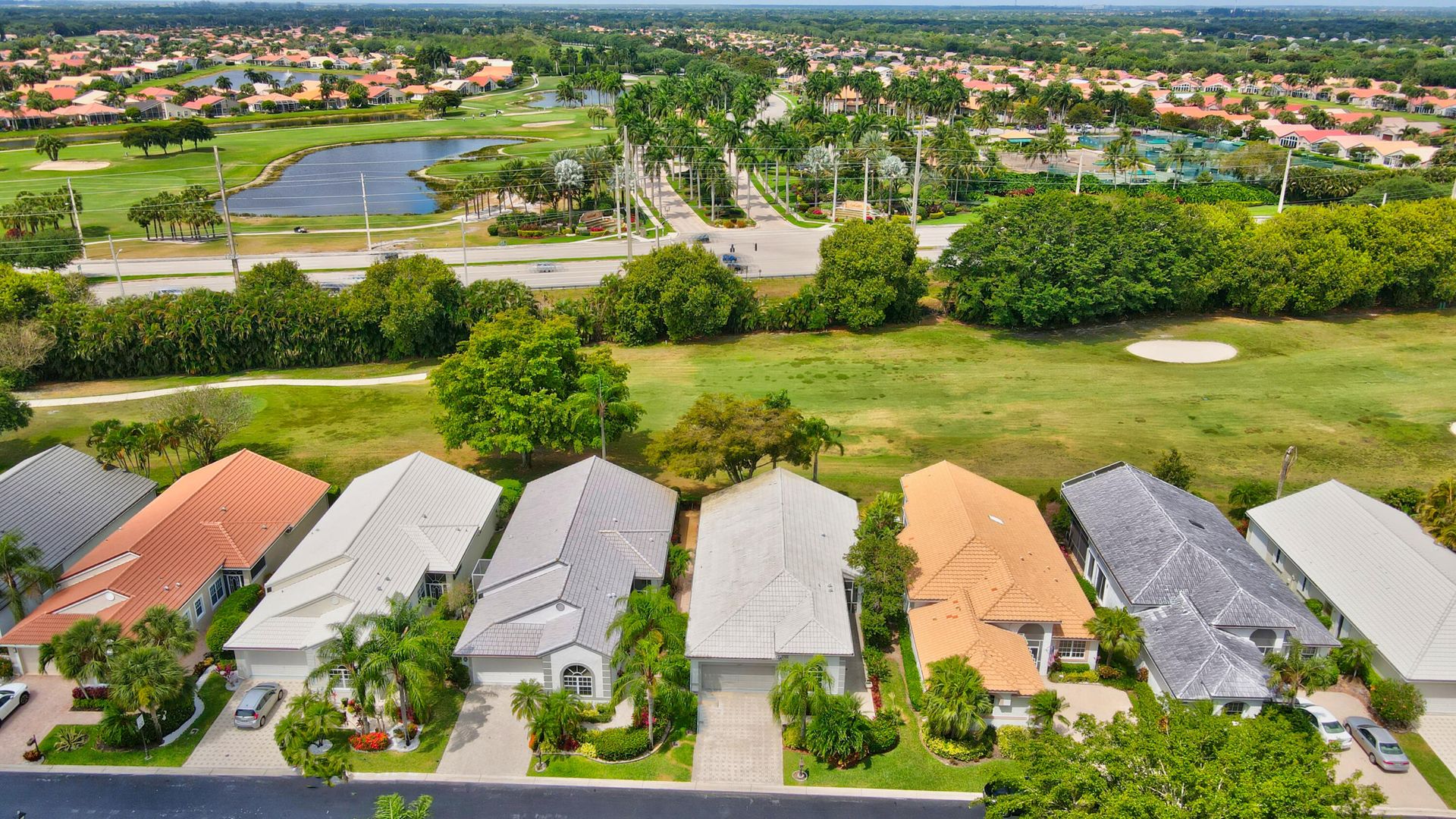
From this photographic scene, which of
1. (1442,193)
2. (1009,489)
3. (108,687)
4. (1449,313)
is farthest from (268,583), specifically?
(1442,193)

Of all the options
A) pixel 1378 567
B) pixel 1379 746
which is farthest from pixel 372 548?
pixel 1378 567

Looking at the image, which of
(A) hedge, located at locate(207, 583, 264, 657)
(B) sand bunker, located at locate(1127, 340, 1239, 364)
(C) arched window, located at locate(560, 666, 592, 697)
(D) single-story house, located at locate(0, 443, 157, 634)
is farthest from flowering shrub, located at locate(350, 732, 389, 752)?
(B) sand bunker, located at locate(1127, 340, 1239, 364)

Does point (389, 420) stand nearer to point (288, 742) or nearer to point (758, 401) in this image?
point (758, 401)

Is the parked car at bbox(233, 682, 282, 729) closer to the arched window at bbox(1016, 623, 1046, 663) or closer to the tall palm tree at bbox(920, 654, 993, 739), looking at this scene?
the tall palm tree at bbox(920, 654, 993, 739)

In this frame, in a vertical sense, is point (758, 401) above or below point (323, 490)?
above

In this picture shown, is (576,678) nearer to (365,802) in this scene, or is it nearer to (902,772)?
(365,802)

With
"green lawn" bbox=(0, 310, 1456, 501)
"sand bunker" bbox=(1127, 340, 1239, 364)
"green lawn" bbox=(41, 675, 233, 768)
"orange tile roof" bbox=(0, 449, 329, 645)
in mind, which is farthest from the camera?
"sand bunker" bbox=(1127, 340, 1239, 364)

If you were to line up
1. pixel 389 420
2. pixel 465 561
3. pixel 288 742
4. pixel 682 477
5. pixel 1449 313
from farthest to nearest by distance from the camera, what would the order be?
1. pixel 1449 313
2. pixel 389 420
3. pixel 682 477
4. pixel 465 561
5. pixel 288 742
